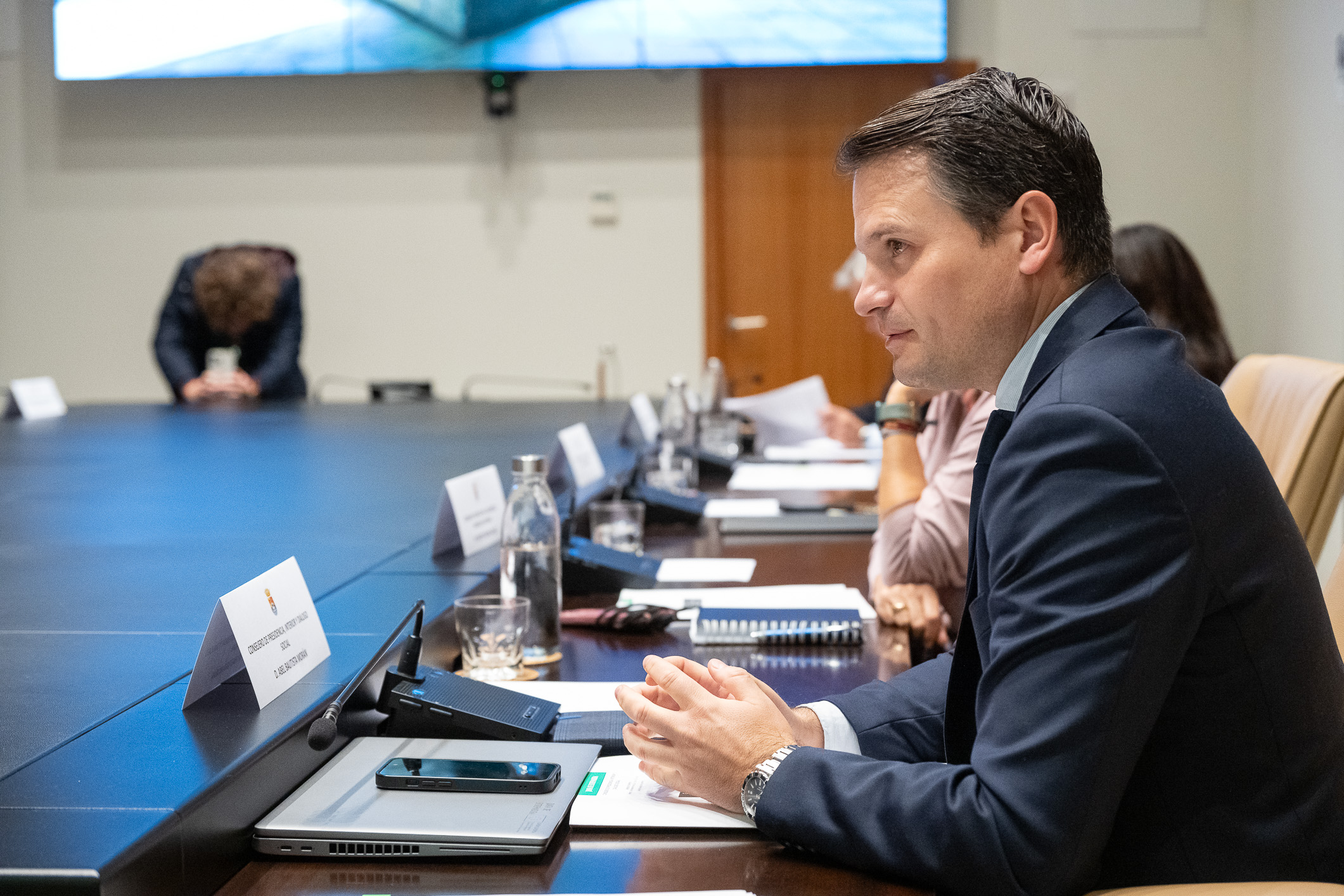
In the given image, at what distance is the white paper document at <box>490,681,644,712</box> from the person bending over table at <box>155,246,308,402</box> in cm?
375

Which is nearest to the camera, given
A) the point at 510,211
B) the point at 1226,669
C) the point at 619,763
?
the point at 1226,669

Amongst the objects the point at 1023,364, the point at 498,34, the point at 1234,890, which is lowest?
the point at 1234,890

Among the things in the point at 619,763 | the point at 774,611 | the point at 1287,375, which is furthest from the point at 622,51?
the point at 619,763

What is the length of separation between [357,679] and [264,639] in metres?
0.13

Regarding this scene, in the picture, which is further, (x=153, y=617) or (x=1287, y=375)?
(x=1287, y=375)

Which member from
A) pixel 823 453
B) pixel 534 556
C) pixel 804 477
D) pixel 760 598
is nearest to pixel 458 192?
pixel 823 453

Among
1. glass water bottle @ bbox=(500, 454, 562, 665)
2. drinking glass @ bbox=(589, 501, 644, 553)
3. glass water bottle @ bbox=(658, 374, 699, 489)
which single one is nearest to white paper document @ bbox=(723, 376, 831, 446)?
glass water bottle @ bbox=(658, 374, 699, 489)

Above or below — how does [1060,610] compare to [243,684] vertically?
above

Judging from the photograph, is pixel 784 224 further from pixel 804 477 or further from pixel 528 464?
pixel 528 464

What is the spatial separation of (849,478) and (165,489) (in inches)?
58.9

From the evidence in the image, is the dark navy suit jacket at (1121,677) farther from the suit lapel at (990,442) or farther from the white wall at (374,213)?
the white wall at (374,213)

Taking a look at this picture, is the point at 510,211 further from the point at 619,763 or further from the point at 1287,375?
the point at 619,763

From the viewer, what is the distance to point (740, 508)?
98.3 inches

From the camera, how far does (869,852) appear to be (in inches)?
35.7
